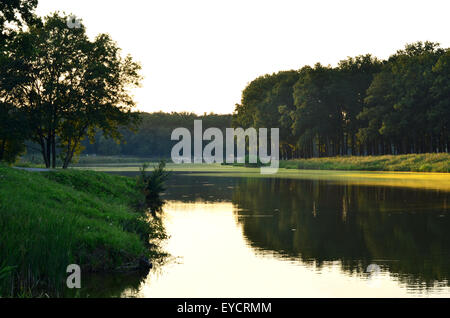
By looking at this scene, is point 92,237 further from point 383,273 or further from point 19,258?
point 383,273

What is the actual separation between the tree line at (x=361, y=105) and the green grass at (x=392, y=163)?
809cm

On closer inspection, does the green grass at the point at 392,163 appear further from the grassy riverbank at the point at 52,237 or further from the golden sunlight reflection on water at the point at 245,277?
the golden sunlight reflection on water at the point at 245,277

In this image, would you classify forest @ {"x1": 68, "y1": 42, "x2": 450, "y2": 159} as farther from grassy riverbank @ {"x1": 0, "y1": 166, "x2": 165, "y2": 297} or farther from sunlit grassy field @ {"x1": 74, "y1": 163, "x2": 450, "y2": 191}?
grassy riverbank @ {"x1": 0, "y1": 166, "x2": 165, "y2": 297}

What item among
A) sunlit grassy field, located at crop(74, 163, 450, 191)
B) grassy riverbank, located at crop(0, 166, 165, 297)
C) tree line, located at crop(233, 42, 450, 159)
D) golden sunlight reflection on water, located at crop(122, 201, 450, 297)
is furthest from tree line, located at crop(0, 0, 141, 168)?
tree line, located at crop(233, 42, 450, 159)

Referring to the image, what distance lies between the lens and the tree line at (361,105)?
9281cm

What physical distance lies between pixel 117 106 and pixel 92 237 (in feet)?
121

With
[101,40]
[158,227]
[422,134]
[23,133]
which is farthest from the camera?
[422,134]

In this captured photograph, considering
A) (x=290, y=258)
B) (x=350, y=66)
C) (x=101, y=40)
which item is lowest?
(x=290, y=258)

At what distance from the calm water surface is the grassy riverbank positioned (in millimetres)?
829

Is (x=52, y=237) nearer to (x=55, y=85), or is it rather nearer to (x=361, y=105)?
(x=55, y=85)

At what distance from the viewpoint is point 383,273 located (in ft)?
46.9

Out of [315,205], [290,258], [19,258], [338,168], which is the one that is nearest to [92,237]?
[19,258]

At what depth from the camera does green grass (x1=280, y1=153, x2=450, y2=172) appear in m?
73.1

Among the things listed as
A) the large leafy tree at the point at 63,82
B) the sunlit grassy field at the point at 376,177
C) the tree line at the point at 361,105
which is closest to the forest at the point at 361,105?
the tree line at the point at 361,105
